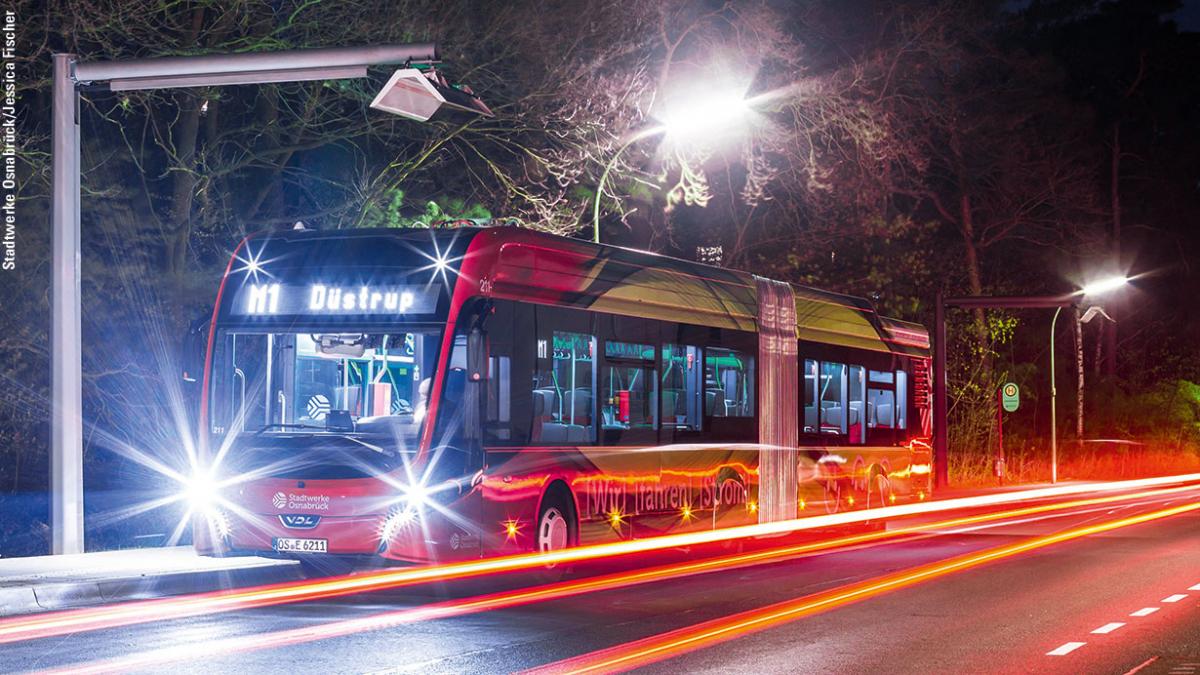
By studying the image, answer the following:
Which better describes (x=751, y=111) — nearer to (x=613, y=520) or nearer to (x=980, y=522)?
(x=980, y=522)

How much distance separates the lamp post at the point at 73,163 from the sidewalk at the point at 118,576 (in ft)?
2.46

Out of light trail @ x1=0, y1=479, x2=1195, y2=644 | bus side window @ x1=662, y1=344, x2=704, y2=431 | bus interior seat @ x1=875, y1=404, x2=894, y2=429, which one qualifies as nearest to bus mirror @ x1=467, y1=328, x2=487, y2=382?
light trail @ x1=0, y1=479, x2=1195, y2=644

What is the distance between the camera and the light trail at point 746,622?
1122 cm

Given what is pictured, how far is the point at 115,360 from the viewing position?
25469 millimetres

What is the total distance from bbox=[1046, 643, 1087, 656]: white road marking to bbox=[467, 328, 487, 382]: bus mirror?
6.13m

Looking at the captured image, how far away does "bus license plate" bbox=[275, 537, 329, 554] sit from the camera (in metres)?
15.9

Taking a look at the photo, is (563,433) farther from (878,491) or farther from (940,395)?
(940,395)

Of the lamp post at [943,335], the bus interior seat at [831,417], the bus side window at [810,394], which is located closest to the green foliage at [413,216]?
the bus side window at [810,394]

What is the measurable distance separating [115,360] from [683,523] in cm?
980

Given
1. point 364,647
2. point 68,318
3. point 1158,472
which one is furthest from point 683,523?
point 1158,472

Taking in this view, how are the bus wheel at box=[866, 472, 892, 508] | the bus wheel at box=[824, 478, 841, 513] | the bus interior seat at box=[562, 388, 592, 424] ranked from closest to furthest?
the bus interior seat at box=[562, 388, 592, 424] < the bus wheel at box=[824, 478, 841, 513] < the bus wheel at box=[866, 472, 892, 508]

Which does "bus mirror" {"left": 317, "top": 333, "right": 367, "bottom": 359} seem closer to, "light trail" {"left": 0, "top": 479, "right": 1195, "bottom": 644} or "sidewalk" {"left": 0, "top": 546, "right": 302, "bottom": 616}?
"light trail" {"left": 0, "top": 479, "right": 1195, "bottom": 644}

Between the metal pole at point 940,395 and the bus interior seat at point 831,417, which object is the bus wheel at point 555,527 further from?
the metal pole at point 940,395

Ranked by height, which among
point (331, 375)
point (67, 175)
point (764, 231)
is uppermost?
point (764, 231)
